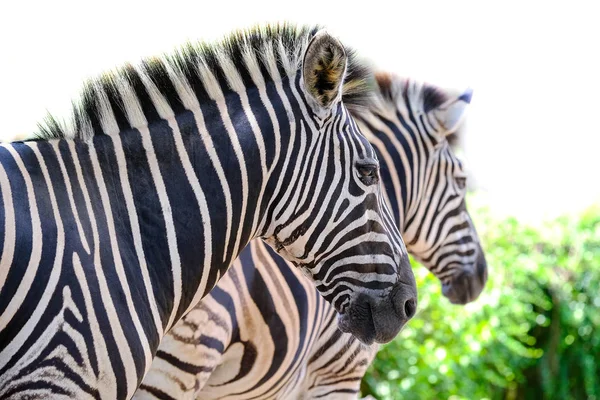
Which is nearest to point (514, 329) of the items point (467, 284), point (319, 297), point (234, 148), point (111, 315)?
point (467, 284)

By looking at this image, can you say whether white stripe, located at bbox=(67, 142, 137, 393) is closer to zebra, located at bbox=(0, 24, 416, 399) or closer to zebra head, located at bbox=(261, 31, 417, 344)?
zebra, located at bbox=(0, 24, 416, 399)

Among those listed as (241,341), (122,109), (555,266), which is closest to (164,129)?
(122,109)

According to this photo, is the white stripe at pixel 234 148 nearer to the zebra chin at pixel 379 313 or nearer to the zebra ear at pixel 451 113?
the zebra chin at pixel 379 313

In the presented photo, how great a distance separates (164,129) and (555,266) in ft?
26.0

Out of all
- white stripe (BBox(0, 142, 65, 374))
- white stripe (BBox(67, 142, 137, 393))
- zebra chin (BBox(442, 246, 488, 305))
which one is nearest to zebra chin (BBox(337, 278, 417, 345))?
white stripe (BBox(67, 142, 137, 393))

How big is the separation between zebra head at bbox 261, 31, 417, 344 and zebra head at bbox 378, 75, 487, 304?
2053 millimetres

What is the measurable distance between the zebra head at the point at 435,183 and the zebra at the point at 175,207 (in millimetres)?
2012

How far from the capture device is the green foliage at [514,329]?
793cm

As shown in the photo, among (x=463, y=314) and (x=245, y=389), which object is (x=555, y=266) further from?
(x=245, y=389)

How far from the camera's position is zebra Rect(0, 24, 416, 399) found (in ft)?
8.62

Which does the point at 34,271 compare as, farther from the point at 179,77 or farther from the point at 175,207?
the point at 179,77

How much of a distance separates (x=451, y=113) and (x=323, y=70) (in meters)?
2.49

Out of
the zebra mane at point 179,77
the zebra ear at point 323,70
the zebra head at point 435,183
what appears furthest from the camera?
A: the zebra head at point 435,183

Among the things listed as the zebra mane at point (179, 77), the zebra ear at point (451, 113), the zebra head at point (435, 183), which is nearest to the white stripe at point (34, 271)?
the zebra mane at point (179, 77)
